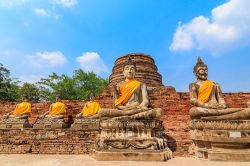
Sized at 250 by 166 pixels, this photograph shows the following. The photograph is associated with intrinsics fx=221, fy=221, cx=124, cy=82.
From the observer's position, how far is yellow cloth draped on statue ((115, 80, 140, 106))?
668 centimetres

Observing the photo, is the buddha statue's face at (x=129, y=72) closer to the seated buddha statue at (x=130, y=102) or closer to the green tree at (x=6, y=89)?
the seated buddha statue at (x=130, y=102)

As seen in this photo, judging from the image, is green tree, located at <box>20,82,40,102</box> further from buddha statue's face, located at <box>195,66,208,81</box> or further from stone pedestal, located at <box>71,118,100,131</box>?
buddha statue's face, located at <box>195,66,208,81</box>

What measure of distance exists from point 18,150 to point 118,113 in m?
3.89

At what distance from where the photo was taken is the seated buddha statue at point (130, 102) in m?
5.94

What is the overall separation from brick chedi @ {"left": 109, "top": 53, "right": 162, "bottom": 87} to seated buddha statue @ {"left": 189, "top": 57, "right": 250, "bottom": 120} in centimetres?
773

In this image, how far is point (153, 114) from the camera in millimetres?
5902

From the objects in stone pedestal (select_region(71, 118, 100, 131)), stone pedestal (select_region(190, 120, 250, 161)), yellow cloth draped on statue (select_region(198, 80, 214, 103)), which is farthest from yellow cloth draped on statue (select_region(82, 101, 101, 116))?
stone pedestal (select_region(190, 120, 250, 161))

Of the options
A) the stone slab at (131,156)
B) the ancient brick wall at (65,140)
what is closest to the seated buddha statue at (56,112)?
the ancient brick wall at (65,140)

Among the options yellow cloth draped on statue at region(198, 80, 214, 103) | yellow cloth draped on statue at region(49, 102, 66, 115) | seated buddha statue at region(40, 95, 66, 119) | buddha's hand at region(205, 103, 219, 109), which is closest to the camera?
buddha's hand at region(205, 103, 219, 109)

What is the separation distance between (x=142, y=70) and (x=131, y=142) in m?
10.3

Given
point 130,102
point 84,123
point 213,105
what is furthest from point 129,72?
point 84,123

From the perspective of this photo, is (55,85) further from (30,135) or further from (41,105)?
(30,135)

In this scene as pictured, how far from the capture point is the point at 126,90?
680 centimetres

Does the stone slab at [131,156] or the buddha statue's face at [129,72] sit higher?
the buddha statue's face at [129,72]
